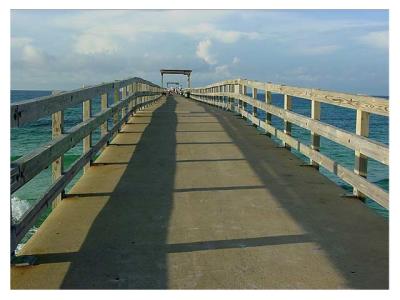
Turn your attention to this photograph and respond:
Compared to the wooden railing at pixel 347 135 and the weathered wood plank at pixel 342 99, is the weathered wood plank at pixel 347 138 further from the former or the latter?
the weathered wood plank at pixel 342 99

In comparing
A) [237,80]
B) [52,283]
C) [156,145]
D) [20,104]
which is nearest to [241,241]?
[52,283]

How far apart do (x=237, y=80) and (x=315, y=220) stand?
472 inches

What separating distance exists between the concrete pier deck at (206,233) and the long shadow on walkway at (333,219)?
11mm

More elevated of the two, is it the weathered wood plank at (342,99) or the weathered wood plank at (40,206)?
the weathered wood plank at (342,99)

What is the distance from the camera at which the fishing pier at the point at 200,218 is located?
3645 millimetres

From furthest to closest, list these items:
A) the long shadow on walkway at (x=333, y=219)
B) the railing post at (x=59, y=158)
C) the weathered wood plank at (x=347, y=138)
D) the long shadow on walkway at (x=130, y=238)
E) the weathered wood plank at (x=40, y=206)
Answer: the railing post at (x=59, y=158), the weathered wood plank at (x=347, y=138), the long shadow on walkway at (x=333, y=219), the weathered wood plank at (x=40, y=206), the long shadow on walkway at (x=130, y=238)

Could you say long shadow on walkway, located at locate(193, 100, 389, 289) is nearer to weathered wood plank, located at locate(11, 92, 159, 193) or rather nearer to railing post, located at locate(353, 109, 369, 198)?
railing post, located at locate(353, 109, 369, 198)

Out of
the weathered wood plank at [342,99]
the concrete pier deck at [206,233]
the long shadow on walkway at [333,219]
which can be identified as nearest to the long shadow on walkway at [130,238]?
the concrete pier deck at [206,233]

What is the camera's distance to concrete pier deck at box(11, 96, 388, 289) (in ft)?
11.8

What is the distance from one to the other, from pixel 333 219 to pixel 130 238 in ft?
6.70

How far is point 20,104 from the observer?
3818 mm

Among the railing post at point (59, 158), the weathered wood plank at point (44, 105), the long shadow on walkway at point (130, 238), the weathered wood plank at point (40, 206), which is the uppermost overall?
the weathered wood plank at point (44, 105)

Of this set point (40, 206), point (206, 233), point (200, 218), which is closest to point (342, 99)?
point (200, 218)

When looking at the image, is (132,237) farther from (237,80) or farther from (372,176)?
Answer: (372,176)
